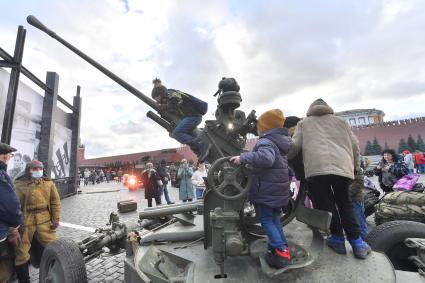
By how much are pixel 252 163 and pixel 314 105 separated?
0.81 meters

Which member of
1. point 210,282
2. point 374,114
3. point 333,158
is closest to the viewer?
point 210,282

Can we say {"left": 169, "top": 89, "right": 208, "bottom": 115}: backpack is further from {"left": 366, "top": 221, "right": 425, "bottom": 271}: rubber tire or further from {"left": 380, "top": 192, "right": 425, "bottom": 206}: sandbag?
{"left": 380, "top": 192, "right": 425, "bottom": 206}: sandbag

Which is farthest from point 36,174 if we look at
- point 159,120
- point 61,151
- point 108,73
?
point 61,151

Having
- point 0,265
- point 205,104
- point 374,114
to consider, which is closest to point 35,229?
point 0,265

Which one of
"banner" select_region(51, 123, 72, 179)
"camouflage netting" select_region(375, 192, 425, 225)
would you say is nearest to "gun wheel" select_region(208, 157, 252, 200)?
"camouflage netting" select_region(375, 192, 425, 225)

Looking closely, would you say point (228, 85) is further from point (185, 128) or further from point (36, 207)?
point (36, 207)

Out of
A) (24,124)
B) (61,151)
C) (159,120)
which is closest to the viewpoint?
(159,120)

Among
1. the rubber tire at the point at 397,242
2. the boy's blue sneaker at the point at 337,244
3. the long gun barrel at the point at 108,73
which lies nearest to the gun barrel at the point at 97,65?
the long gun barrel at the point at 108,73

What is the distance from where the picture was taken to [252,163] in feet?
6.77

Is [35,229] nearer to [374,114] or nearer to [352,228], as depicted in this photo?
[352,228]

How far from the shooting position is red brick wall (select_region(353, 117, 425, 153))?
30078 millimetres

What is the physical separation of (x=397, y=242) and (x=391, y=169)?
→ 10.4 feet

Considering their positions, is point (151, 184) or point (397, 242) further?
point (151, 184)

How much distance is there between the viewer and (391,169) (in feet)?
17.1
